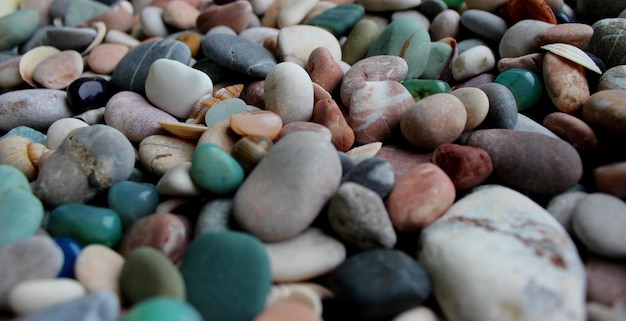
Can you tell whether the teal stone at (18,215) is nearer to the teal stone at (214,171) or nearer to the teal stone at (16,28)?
the teal stone at (214,171)

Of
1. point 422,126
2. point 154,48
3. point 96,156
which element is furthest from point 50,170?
point 422,126

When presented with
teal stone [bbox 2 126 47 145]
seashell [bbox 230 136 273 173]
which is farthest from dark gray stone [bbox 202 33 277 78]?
teal stone [bbox 2 126 47 145]

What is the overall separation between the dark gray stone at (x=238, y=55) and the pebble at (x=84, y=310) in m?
0.74

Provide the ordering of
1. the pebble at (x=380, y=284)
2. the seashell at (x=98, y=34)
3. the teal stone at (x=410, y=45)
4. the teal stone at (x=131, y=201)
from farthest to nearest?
the seashell at (x=98, y=34) → the teal stone at (x=410, y=45) → the teal stone at (x=131, y=201) → the pebble at (x=380, y=284)

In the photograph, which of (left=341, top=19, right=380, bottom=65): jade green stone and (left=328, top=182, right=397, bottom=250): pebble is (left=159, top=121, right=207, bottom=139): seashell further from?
(left=341, top=19, right=380, bottom=65): jade green stone

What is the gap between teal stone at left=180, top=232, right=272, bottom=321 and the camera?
0.71 meters

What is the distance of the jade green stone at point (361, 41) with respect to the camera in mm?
1425

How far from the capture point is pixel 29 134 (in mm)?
1196

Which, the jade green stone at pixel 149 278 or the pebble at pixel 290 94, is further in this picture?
the pebble at pixel 290 94

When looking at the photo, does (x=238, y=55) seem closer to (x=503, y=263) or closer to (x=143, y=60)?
(x=143, y=60)

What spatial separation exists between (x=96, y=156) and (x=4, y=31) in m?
1.06

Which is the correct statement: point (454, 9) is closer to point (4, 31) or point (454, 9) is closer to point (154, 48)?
point (154, 48)

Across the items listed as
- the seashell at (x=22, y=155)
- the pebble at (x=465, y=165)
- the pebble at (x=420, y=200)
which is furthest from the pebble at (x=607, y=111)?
the seashell at (x=22, y=155)

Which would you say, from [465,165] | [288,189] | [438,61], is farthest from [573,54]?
[288,189]
